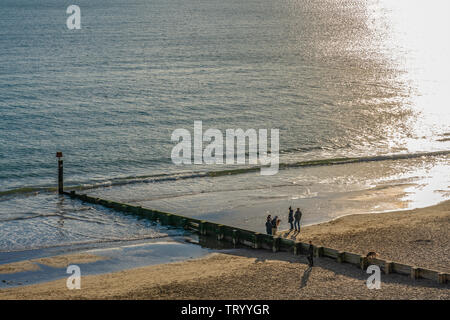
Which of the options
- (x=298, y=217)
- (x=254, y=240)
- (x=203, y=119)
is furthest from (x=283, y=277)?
(x=203, y=119)

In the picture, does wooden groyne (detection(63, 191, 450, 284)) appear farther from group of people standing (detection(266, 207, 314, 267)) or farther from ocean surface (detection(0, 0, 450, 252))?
ocean surface (detection(0, 0, 450, 252))

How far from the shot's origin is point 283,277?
2345 centimetres

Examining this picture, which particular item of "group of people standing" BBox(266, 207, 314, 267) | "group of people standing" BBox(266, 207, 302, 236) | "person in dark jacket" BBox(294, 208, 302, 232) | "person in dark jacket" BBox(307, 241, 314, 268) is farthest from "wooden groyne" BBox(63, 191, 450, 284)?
"person in dark jacket" BBox(294, 208, 302, 232)

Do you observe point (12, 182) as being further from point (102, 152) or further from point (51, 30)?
point (51, 30)

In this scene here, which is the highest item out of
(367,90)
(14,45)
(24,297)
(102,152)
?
(14,45)

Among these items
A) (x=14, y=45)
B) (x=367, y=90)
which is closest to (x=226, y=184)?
(x=367, y=90)

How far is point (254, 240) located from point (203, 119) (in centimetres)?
3044

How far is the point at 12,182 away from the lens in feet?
136

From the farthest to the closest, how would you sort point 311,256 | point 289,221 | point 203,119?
point 203,119, point 289,221, point 311,256

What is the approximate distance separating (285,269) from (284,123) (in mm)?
33879

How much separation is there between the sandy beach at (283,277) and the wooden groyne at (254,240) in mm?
326

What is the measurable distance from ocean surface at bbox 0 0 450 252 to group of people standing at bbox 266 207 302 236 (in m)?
2.34

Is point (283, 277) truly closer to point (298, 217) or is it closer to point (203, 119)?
point (298, 217)

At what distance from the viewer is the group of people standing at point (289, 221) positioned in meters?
28.8
